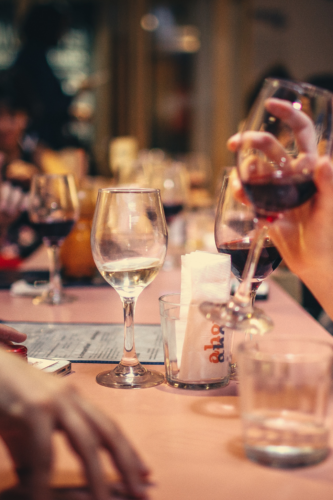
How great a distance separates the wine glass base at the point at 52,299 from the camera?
1.29 meters

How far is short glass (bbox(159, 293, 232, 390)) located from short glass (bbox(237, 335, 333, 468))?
0.20m

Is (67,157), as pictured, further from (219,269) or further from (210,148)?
(210,148)

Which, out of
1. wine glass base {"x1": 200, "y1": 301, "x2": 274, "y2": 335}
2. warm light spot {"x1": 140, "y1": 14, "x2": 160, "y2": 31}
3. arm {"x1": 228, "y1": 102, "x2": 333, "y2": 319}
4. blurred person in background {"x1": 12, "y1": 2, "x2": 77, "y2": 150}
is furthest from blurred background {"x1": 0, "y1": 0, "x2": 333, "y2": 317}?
wine glass base {"x1": 200, "y1": 301, "x2": 274, "y2": 335}

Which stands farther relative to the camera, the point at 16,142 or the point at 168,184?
the point at 16,142

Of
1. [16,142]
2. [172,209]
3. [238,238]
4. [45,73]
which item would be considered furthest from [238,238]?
[45,73]

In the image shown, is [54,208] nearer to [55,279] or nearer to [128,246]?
[55,279]

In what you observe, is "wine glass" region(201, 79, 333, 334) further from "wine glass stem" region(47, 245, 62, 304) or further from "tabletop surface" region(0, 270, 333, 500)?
"wine glass stem" region(47, 245, 62, 304)

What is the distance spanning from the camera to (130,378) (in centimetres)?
77

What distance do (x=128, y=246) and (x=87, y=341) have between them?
0.27 metres

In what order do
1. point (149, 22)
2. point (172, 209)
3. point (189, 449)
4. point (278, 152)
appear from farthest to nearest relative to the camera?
point (149, 22)
point (172, 209)
point (278, 152)
point (189, 449)

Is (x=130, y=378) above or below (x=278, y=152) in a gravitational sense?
below

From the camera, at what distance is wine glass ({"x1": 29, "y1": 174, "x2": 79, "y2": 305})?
134 cm

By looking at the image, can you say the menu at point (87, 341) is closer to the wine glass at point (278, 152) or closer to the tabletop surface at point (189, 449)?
the tabletop surface at point (189, 449)

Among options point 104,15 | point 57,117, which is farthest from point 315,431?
point 104,15
